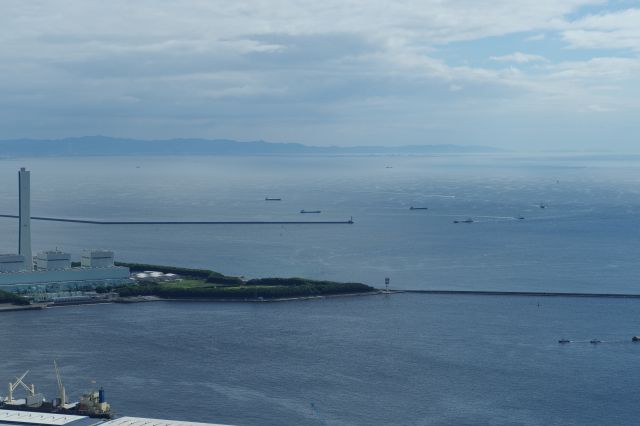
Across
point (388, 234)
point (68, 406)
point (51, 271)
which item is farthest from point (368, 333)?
point (388, 234)

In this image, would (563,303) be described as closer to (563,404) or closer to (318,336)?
(318,336)

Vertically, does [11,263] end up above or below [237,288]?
above

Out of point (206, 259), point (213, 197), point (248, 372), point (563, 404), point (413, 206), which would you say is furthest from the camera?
point (213, 197)

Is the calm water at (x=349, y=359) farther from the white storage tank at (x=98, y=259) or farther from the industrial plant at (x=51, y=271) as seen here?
the white storage tank at (x=98, y=259)

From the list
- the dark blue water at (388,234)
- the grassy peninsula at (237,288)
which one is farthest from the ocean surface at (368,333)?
the grassy peninsula at (237,288)

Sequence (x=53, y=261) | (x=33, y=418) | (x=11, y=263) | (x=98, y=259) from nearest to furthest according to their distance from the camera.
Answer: (x=33, y=418) → (x=11, y=263) → (x=53, y=261) → (x=98, y=259)

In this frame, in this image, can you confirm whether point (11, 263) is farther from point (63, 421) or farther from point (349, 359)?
point (63, 421)

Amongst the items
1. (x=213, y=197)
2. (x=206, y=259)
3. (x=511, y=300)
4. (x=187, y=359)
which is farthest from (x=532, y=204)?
(x=187, y=359)
